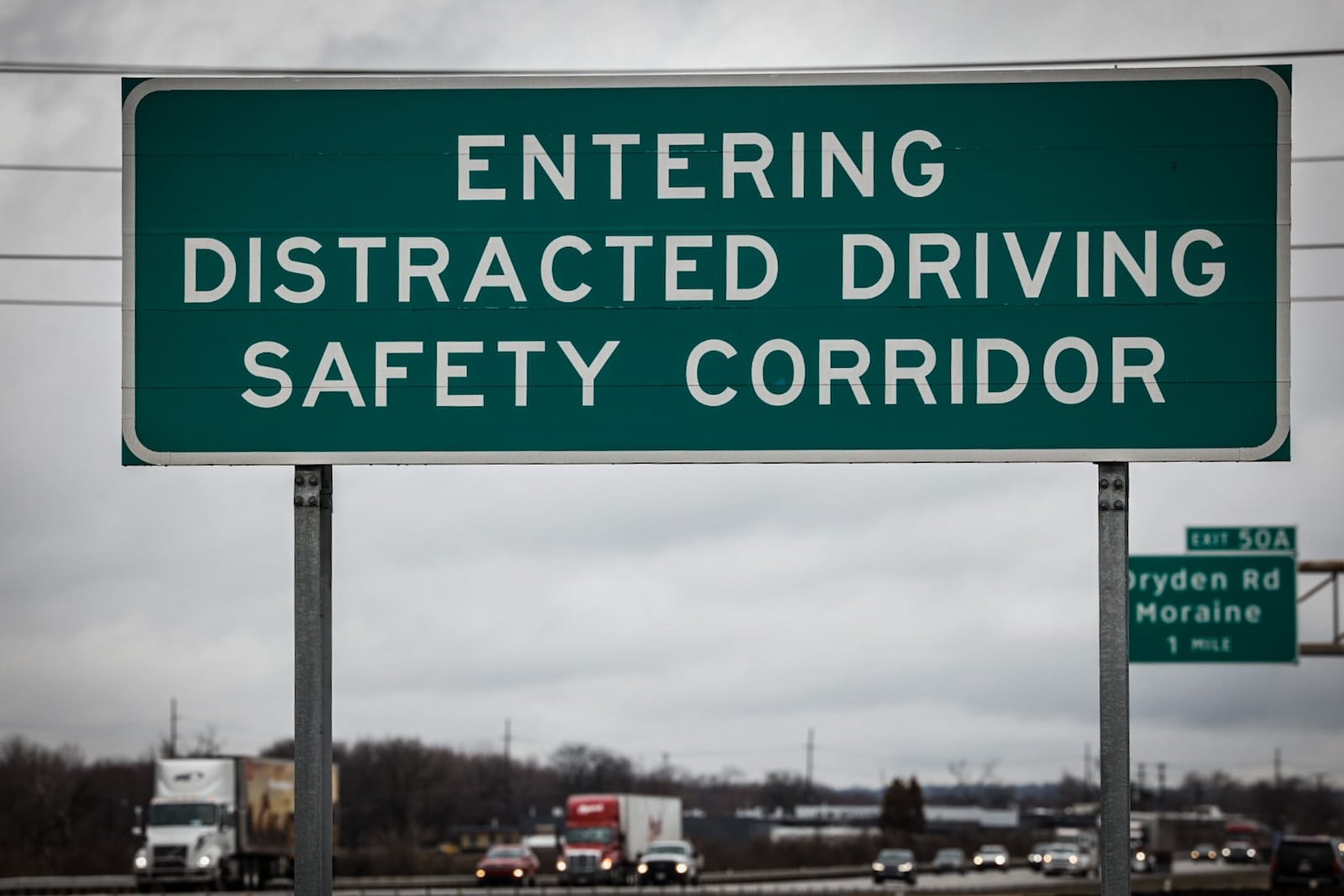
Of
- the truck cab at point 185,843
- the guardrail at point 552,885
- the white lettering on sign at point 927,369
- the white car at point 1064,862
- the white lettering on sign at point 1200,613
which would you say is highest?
the white lettering on sign at point 927,369

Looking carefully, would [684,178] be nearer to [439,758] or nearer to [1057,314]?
[1057,314]

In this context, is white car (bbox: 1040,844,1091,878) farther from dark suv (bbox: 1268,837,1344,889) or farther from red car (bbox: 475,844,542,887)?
red car (bbox: 475,844,542,887)

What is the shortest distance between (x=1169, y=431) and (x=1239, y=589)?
33333 millimetres

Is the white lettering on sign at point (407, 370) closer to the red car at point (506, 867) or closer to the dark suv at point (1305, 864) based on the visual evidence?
the dark suv at point (1305, 864)

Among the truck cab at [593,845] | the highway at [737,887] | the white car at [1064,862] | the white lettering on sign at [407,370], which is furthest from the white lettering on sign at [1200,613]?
the white car at [1064,862]

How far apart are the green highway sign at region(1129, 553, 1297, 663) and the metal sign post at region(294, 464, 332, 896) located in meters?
33.4

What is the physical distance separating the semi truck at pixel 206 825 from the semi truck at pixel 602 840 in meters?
11.4

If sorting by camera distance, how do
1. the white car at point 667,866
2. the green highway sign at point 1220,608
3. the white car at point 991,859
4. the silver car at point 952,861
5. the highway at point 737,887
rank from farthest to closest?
1. the silver car at point 952,861
2. the white car at point 991,859
3. the white car at point 667,866
4. the highway at point 737,887
5. the green highway sign at point 1220,608

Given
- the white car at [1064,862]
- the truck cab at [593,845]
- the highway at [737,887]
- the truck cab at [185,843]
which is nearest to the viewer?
the truck cab at [185,843]

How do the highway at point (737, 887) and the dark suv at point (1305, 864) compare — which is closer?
the dark suv at point (1305, 864)

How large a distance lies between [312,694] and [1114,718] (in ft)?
11.3

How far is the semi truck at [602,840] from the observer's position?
6450cm

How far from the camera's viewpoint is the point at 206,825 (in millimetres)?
54438

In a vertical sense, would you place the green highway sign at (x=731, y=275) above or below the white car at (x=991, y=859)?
above
